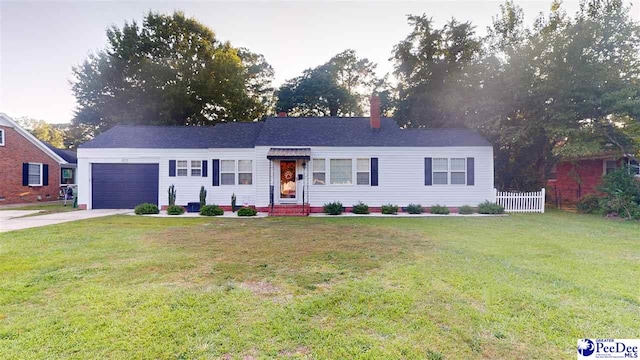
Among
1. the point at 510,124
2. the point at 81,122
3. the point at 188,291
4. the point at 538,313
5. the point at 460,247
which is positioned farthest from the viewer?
the point at 81,122

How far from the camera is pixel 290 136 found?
51.2 feet

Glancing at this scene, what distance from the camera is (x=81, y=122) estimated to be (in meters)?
26.4

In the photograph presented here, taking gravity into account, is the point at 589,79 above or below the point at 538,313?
above

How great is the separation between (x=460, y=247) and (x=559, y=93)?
1284cm

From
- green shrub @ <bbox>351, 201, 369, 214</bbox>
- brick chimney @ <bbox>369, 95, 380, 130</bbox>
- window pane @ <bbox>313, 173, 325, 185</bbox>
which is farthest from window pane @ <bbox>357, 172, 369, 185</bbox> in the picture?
brick chimney @ <bbox>369, 95, 380, 130</bbox>

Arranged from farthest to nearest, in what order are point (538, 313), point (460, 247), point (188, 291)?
point (460, 247)
point (188, 291)
point (538, 313)

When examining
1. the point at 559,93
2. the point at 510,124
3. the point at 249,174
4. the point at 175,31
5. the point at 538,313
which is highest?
the point at 175,31

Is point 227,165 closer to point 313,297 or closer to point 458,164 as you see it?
point 458,164

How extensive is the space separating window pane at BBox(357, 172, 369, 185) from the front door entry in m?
3.33

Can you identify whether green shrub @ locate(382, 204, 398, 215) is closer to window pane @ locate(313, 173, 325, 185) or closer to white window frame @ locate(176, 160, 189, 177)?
window pane @ locate(313, 173, 325, 185)

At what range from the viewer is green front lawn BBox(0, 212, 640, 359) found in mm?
2955

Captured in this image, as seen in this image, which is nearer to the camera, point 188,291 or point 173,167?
point 188,291

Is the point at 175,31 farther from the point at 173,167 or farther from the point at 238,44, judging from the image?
the point at 173,167

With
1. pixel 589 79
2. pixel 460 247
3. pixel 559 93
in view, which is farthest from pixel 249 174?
pixel 589 79
